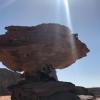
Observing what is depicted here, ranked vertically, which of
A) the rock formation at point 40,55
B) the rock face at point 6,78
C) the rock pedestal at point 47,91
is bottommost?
the rock pedestal at point 47,91

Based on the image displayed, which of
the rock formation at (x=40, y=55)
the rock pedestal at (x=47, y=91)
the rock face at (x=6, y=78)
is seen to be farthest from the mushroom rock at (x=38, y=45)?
the rock face at (x=6, y=78)

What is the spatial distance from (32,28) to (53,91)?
2.37 m

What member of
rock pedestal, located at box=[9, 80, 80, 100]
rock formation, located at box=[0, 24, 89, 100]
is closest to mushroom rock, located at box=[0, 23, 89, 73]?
rock formation, located at box=[0, 24, 89, 100]

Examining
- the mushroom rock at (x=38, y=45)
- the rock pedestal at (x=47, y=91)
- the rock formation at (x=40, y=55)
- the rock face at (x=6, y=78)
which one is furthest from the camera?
the rock face at (x=6, y=78)

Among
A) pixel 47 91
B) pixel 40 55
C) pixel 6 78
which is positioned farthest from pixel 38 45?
pixel 6 78

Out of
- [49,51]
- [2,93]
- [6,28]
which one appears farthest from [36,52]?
[2,93]

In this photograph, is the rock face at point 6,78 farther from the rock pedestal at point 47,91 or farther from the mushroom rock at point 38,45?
the rock pedestal at point 47,91

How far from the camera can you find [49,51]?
1126 centimetres

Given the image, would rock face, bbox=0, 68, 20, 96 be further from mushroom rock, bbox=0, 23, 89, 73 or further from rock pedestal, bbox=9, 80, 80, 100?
rock pedestal, bbox=9, 80, 80, 100

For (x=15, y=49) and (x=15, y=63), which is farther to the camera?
(x=15, y=63)

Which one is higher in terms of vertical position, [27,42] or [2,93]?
[2,93]

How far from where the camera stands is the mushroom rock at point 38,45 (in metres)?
11.0

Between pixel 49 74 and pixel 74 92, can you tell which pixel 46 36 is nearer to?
pixel 49 74

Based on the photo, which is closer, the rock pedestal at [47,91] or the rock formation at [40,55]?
the rock pedestal at [47,91]
